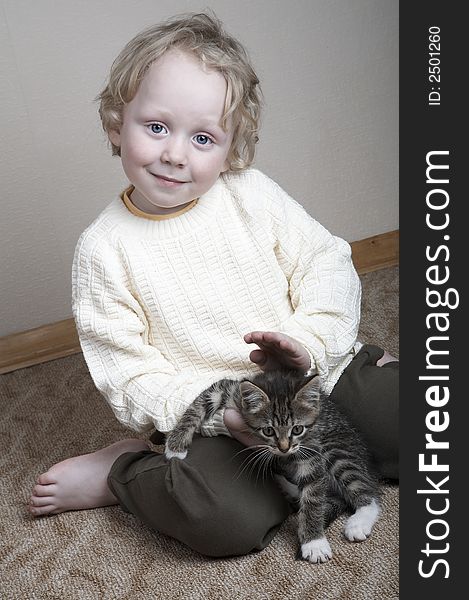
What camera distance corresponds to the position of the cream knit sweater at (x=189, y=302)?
143cm

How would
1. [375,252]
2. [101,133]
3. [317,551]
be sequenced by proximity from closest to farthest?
1. [317,551]
2. [101,133]
3. [375,252]

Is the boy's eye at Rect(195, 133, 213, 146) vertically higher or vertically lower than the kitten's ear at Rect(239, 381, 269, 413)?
higher

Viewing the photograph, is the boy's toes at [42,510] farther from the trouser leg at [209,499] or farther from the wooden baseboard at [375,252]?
the wooden baseboard at [375,252]

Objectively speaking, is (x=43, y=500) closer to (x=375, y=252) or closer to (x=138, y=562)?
(x=138, y=562)

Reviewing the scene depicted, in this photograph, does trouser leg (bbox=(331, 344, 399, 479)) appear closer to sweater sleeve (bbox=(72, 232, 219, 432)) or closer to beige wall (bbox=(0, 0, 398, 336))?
sweater sleeve (bbox=(72, 232, 219, 432))

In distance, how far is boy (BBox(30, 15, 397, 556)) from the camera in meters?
1.35

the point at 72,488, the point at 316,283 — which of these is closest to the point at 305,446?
the point at 316,283

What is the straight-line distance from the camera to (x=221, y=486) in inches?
53.0

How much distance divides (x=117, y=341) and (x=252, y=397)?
10.6 inches

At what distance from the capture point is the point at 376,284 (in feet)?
7.83

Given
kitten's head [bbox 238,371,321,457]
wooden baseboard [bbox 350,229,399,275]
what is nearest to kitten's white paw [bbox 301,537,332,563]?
kitten's head [bbox 238,371,321,457]

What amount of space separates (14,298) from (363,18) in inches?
46.9

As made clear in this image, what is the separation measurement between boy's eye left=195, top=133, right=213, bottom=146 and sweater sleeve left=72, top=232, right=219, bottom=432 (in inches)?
9.5

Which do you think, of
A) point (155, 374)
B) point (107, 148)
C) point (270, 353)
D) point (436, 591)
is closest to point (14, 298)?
point (107, 148)
